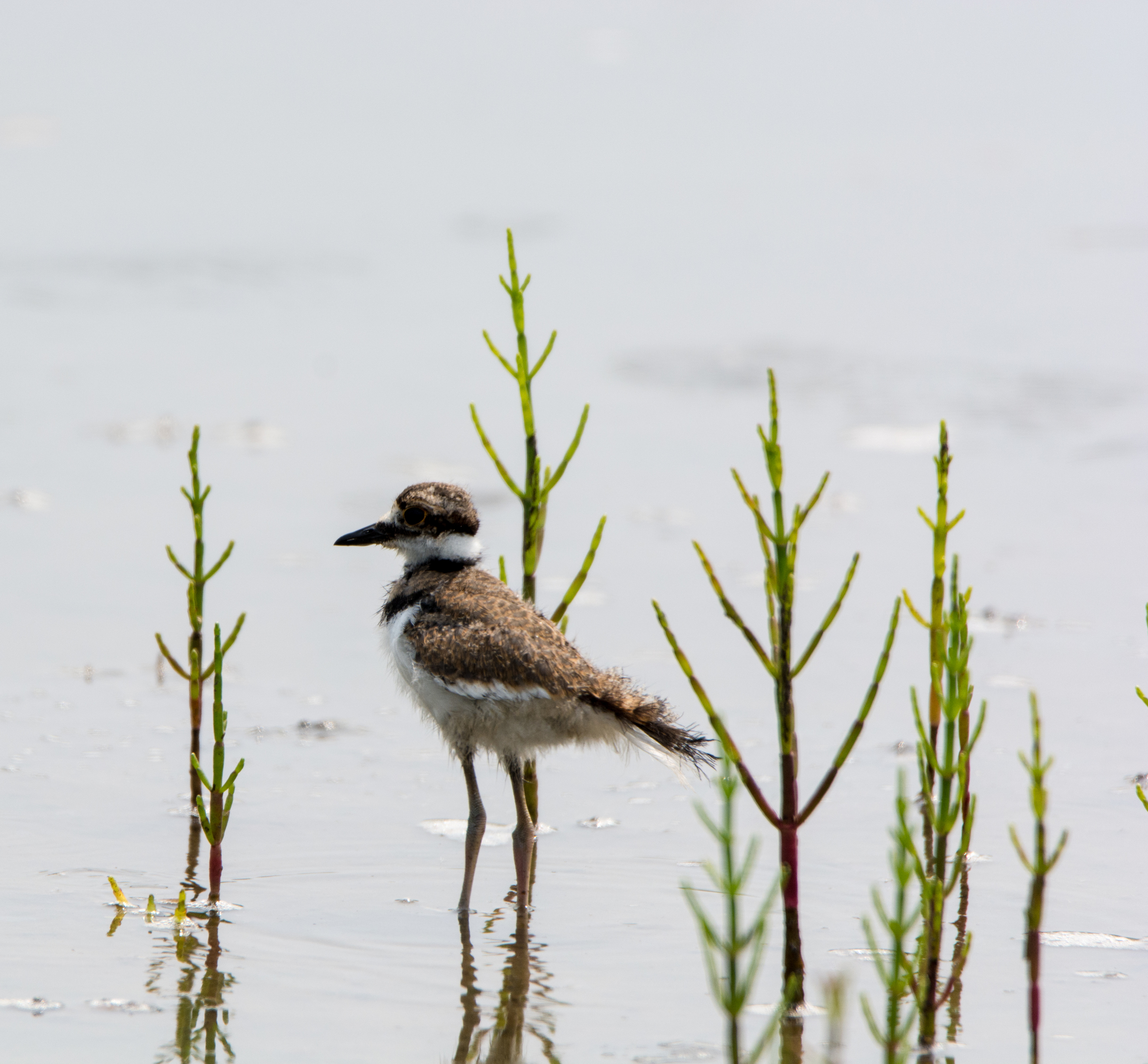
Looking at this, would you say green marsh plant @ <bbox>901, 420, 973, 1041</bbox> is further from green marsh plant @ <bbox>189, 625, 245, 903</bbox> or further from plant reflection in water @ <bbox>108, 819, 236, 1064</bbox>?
green marsh plant @ <bbox>189, 625, 245, 903</bbox>

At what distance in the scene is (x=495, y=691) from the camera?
178 inches

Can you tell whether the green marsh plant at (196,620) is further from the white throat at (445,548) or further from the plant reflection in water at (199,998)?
the white throat at (445,548)

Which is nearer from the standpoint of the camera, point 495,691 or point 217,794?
point 217,794

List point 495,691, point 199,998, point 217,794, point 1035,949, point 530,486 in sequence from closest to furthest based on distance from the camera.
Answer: point 1035,949 → point 199,998 → point 217,794 → point 495,691 → point 530,486

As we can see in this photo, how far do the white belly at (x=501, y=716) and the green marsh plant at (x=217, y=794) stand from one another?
63cm

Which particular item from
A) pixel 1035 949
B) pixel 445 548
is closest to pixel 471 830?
pixel 445 548

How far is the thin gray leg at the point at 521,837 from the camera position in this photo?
454 centimetres

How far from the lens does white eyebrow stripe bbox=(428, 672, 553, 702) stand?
448 centimetres

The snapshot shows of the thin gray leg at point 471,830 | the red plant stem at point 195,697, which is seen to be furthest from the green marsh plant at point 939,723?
the red plant stem at point 195,697

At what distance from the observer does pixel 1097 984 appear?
13.3 feet

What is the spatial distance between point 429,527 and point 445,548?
0.27ft

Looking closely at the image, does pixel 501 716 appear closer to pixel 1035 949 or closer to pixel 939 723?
pixel 939 723

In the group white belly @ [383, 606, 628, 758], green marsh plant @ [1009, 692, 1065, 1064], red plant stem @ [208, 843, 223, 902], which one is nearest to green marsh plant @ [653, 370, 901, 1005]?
green marsh plant @ [1009, 692, 1065, 1064]

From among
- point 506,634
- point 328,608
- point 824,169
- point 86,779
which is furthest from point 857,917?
point 824,169
